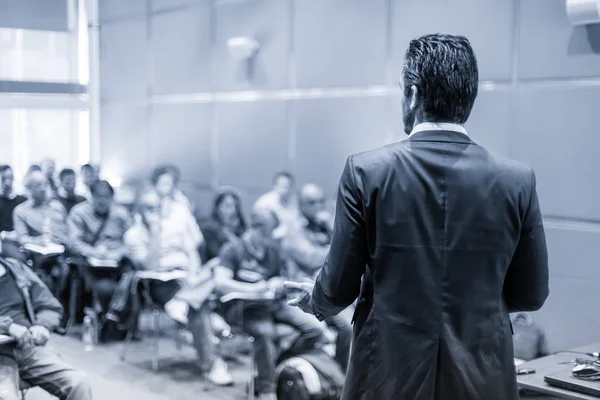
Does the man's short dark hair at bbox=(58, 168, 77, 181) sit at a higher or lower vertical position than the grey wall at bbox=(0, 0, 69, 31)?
lower

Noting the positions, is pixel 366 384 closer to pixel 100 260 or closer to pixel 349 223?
pixel 349 223

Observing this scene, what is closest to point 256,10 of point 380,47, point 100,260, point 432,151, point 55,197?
point 380,47

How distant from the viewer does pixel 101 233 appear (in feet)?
13.5

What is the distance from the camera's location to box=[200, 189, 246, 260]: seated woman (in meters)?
5.02

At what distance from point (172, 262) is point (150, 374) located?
2.59 feet

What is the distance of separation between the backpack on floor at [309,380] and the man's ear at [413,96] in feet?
6.98

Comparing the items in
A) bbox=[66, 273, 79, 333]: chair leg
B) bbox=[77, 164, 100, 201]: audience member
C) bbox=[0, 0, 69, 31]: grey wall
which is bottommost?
bbox=[66, 273, 79, 333]: chair leg

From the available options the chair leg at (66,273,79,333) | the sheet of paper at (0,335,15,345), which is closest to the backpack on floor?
the chair leg at (66,273,79,333)

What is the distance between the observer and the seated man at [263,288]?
14.0 ft

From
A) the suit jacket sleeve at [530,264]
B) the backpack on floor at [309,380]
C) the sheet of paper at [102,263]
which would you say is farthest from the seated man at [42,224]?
the suit jacket sleeve at [530,264]

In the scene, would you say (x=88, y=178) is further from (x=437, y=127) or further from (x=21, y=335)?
(x=437, y=127)

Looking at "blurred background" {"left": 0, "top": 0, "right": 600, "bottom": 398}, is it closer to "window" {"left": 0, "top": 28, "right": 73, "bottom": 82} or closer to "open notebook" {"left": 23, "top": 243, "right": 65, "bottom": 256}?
"window" {"left": 0, "top": 28, "right": 73, "bottom": 82}

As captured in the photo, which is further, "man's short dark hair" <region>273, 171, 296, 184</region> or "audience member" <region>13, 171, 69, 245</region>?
"man's short dark hair" <region>273, 171, 296, 184</region>

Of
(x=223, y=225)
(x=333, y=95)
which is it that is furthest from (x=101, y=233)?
(x=333, y=95)
